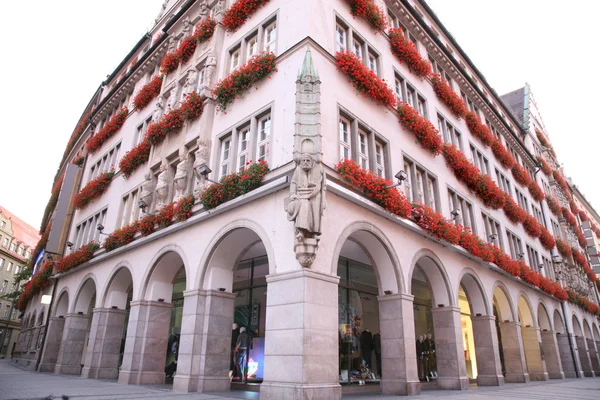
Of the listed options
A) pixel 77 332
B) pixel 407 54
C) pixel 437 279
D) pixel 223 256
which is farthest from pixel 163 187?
pixel 407 54

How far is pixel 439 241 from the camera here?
50.1 feet

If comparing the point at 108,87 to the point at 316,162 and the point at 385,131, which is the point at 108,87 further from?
the point at 316,162

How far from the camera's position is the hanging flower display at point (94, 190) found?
2239 centimetres

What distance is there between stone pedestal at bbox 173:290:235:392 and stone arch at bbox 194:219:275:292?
1.13ft

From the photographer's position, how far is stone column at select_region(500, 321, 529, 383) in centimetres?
1878

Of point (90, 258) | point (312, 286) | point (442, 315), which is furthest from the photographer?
point (90, 258)

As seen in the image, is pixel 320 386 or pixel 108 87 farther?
pixel 108 87

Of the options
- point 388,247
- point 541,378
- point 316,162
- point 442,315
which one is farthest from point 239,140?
→ point 541,378

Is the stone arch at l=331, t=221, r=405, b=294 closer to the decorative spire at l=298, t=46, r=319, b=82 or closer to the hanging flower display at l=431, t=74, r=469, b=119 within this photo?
the decorative spire at l=298, t=46, r=319, b=82

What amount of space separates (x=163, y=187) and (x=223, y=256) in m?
5.21

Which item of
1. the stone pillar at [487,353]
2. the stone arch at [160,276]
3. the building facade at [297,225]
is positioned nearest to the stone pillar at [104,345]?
the building facade at [297,225]

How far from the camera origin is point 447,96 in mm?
20391

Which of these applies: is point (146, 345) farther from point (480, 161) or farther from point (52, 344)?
point (480, 161)

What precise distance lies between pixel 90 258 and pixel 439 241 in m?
16.3
